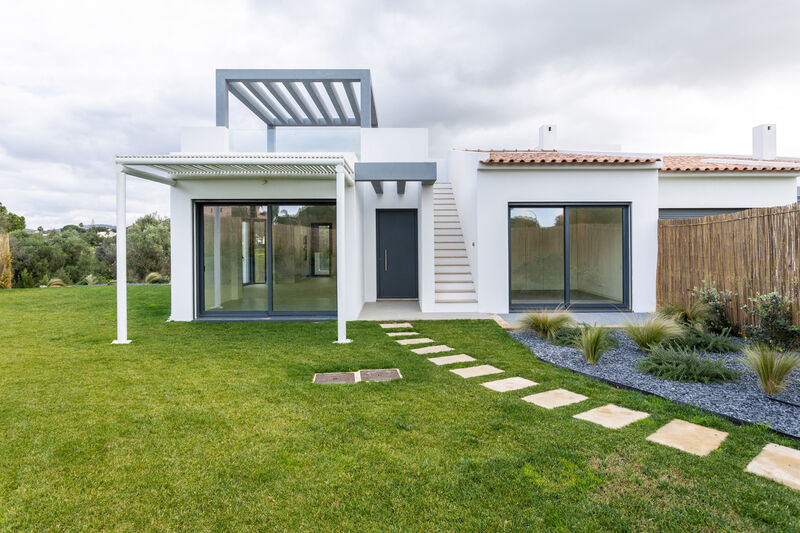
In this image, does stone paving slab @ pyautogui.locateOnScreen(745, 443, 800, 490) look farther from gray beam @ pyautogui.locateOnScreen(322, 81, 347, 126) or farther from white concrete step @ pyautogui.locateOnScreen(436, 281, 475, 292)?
gray beam @ pyautogui.locateOnScreen(322, 81, 347, 126)

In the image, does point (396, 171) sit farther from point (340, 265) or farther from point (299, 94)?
point (299, 94)

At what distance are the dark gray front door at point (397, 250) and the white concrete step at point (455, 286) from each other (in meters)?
1.84

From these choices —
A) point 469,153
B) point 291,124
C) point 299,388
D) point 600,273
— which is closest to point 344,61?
point 291,124

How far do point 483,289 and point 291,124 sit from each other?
7.17 meters

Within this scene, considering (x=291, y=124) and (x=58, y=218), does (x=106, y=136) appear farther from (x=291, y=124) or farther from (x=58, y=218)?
(x=58, y=218)

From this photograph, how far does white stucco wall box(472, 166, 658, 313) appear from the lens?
846 centimetres

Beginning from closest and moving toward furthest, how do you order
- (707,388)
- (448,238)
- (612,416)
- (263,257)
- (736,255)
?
(612,416), (707,388), (736,255), (263,257), (448,238)

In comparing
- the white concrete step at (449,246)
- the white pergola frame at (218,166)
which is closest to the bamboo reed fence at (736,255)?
the white concrete step at (449,246)

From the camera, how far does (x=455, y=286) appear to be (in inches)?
375

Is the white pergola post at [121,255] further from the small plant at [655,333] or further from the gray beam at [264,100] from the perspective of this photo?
the small plant at [655,333]

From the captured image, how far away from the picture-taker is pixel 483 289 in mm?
8609

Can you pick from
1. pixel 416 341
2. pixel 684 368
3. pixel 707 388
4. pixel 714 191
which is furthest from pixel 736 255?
pixel 416 341

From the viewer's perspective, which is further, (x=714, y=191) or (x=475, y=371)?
(x=714, y=191)

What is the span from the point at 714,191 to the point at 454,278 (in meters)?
6.68
